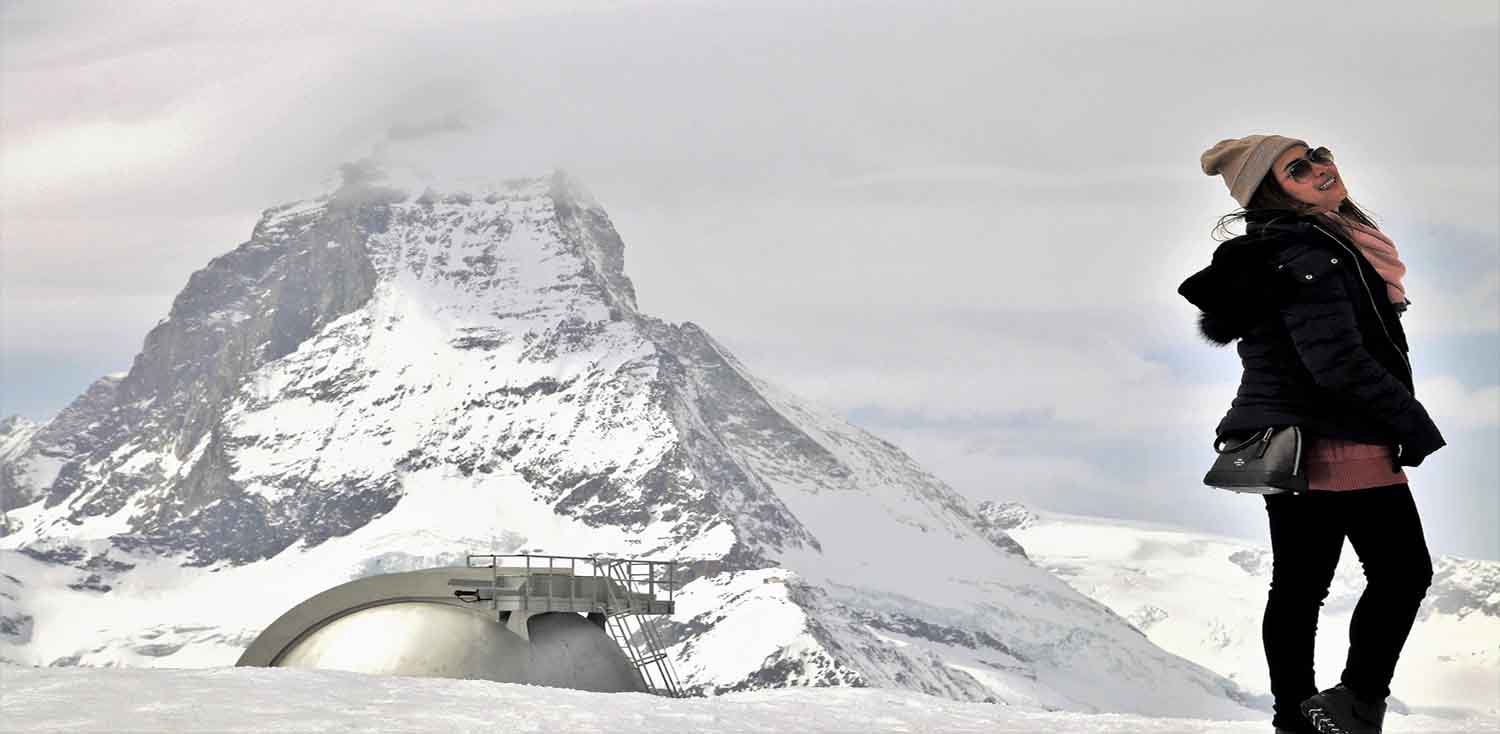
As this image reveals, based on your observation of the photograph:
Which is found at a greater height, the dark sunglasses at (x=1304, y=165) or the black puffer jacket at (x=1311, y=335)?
the dark sunglasses at (x=1304, y=165)

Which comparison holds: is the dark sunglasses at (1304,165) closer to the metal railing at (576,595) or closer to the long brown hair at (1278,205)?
the long brown hair at (1278,205)

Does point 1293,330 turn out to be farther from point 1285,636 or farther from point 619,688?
point 619,688

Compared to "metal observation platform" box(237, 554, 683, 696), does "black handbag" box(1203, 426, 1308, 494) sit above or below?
below

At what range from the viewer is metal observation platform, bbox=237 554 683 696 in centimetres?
2772

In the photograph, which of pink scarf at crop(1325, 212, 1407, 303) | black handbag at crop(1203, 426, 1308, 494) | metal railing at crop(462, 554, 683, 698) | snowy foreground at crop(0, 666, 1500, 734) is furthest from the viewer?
metal railing at crop(462, 554, 683, 698)

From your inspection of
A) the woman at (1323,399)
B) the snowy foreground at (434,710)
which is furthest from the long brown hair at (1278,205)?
the snowy foreground at (434,710)

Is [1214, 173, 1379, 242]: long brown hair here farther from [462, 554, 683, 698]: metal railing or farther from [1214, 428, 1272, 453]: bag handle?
[462, 554, 683, 698]: metal railing

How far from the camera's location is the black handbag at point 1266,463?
8.54 metres

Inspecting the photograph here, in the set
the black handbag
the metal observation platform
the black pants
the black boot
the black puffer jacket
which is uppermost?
the metal observation platform

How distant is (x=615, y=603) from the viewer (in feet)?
104

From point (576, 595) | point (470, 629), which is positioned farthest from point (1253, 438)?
point (576, 595)

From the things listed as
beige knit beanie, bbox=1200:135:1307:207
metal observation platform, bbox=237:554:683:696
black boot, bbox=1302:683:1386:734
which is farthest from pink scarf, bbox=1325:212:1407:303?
metal observation platform, bbox=237:554:683:696

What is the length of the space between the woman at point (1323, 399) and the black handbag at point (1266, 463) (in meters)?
0.08

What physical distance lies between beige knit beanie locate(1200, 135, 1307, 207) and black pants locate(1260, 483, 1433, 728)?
1607 millimetres
